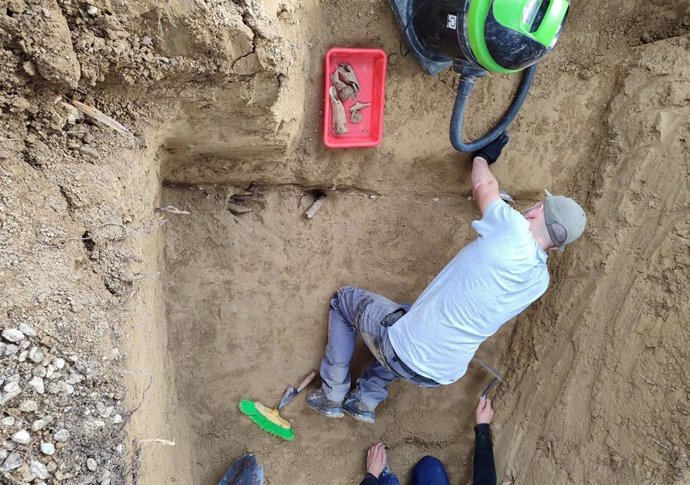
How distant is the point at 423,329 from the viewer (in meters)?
2.20

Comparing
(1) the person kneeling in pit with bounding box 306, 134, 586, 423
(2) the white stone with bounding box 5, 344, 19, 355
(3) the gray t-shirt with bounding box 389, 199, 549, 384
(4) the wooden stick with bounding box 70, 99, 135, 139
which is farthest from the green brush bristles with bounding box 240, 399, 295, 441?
(4) the wooden stick with bounding box 70, 99, 135, 139

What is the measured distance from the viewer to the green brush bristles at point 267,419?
282 cm

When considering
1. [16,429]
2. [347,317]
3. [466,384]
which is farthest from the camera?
[466,384]

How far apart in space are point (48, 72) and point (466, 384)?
262 cm

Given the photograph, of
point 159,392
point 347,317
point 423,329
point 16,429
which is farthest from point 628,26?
point 16,429

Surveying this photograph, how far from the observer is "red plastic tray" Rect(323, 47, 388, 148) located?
2.34 meters

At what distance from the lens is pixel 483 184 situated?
242 centimetres

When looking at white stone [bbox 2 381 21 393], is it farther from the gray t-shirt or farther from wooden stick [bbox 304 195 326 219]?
wooden stick [bbox 304 195 326 219]

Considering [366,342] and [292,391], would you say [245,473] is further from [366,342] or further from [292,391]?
[366,342]

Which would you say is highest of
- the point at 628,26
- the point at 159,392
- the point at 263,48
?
the point at 628,26

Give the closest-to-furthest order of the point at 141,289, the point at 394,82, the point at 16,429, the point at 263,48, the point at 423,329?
1. the point at 16,429
2. the point at 263,48
3. the point at 141,289
4. the point at 423,329
5. the point at 394,82

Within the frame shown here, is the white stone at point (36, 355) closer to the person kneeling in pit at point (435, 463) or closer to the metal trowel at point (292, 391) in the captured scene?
the metal trowel at point (292, 391)

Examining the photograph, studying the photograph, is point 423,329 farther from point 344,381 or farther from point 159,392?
point 159,392

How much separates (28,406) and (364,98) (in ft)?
6.00
